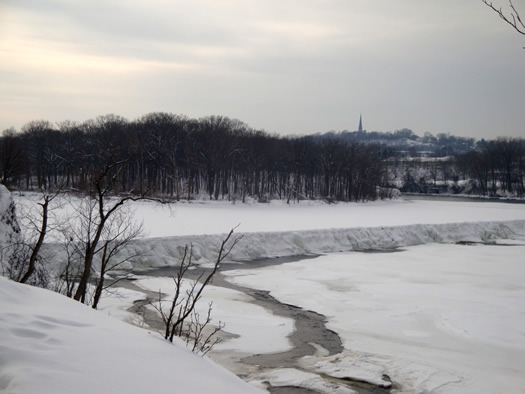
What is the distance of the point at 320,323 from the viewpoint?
13.8 meters

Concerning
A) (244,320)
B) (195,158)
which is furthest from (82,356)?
(195,158)

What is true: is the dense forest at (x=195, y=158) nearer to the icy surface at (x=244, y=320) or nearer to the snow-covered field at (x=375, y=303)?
the snow-covered field at (x=375, y=303)

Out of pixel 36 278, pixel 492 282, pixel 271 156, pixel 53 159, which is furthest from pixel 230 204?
pixel 36 278

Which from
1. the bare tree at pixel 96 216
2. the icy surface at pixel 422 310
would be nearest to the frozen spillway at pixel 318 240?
the icy surface at pixel 422 310

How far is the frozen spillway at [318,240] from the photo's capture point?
23906mm

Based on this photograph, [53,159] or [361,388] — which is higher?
[53,159]

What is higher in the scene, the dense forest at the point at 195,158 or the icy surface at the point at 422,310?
the dense forest at the point at 195,158

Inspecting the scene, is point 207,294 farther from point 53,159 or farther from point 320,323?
point 53,159

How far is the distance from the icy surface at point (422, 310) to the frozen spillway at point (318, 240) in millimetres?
2814

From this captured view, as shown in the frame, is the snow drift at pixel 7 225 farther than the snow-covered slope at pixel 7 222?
No

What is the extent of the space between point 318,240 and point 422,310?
1469cm

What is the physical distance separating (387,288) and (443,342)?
6067 millimetres

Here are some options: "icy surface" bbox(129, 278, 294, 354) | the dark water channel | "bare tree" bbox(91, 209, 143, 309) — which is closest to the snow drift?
"bare tree" bbox(91, 209, 143, 309)

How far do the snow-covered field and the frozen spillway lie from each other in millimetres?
74
